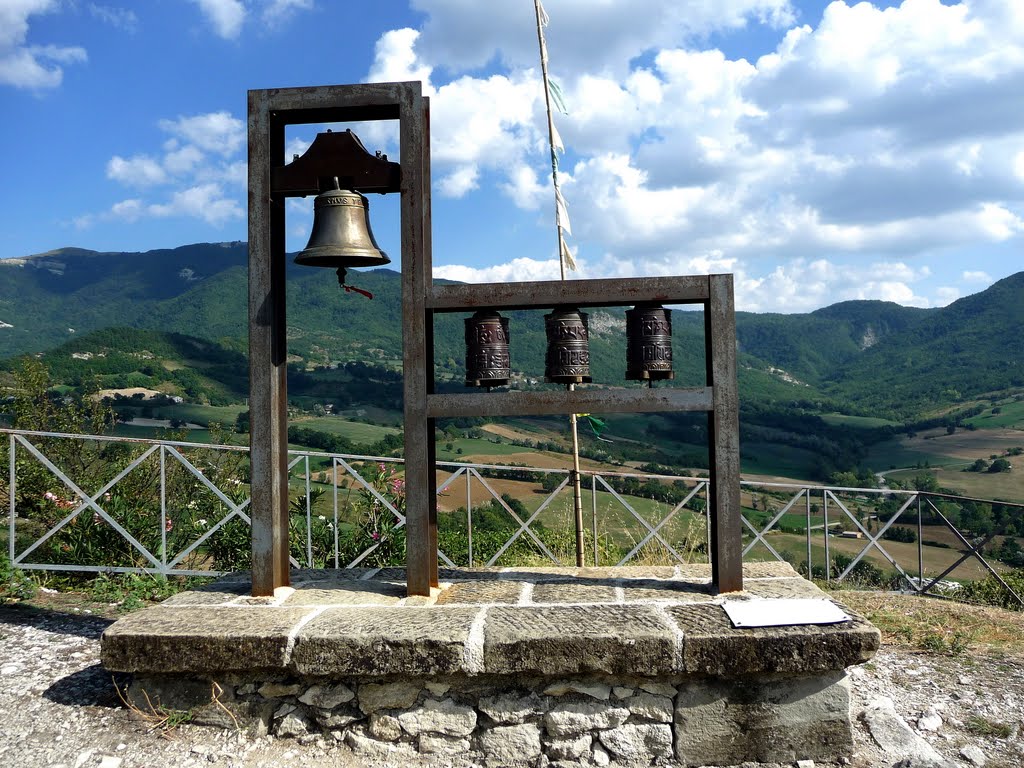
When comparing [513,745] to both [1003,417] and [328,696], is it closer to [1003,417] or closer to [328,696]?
[328,696]

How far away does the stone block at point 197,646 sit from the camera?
3.70 meters

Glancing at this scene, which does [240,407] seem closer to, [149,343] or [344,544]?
[149,343]

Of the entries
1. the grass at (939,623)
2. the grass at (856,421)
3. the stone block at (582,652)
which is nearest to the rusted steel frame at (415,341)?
the stone block at (582,652)

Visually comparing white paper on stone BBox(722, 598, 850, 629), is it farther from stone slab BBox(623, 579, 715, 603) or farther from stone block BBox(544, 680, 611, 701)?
stone block BBox(544, 680, 611, 701)

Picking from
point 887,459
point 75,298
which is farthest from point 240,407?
point 75,298

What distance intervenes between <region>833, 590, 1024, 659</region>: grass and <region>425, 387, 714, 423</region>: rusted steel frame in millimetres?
2797

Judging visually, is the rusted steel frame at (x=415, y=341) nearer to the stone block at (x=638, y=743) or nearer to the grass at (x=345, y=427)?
the stone block at (x=638, y=743)

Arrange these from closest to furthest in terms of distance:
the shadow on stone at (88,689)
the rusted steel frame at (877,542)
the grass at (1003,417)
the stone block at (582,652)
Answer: the stone block at (582,652), the shadow on stone at (88,689), the rusted steel frame at (877,542), the grass at (1003,417)

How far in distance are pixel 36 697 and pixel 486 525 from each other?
5.50 m

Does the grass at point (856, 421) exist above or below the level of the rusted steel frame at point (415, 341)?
below

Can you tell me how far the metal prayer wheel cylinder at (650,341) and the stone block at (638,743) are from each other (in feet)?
5.99

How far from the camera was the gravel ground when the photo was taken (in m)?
3.71

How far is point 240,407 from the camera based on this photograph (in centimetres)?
2864

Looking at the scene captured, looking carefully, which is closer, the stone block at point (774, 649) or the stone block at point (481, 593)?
the stone block at point (774, 649)
